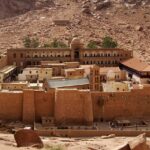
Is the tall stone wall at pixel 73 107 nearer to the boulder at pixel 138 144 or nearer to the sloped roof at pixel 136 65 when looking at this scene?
the sloped roof at pixel 136 65

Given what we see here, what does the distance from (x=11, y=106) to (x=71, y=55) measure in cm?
1564

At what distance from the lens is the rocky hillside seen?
6146 centimetres

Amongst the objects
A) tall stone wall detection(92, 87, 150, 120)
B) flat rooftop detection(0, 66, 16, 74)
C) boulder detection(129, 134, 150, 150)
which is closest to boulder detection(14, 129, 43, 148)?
boulder detection(129, 134, 150, 150)

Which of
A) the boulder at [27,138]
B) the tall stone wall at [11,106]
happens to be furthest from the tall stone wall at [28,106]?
the boulder at [27,138]

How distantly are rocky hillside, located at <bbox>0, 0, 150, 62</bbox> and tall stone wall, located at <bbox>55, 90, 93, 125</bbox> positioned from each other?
80.0 feet

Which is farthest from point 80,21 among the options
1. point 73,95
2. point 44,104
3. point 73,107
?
point 73,107

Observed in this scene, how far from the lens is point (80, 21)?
66.2 m

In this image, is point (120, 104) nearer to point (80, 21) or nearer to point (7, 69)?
point (7, 69)

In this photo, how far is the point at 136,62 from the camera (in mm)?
44719

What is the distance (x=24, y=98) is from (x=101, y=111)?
5302 millimetres

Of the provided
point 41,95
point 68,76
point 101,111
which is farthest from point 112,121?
point 68,76

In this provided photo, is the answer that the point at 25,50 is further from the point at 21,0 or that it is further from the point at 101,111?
the point at 21,0

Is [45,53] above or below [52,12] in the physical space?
below

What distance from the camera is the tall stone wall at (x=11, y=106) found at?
3194 cm
